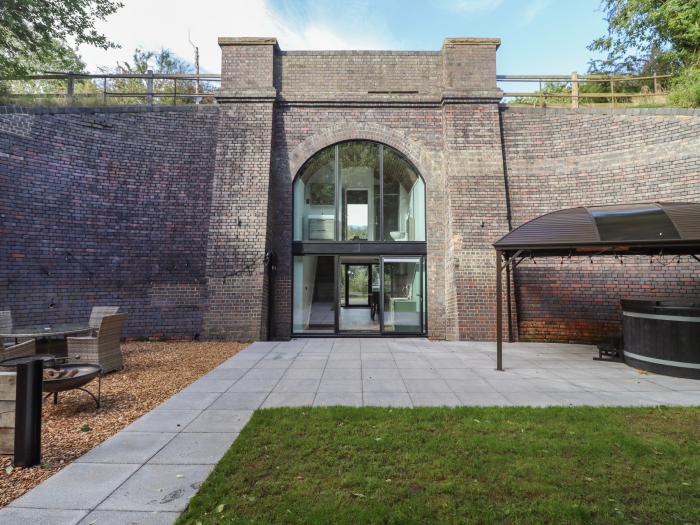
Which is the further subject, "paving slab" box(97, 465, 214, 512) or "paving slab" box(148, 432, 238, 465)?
"paving slab" box(148, 432, 238, 465)

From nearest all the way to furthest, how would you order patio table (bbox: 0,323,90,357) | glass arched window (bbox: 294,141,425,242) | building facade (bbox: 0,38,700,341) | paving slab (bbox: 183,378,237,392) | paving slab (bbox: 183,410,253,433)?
paving slab (bbox: 183,410,253,433), paving slab (bbox: 183,378,237,392), patio table (bbox: 0,323,90,357), building facade (bbox: 0,38,700,341), glass arched window (bbox: 294,141,425,242)

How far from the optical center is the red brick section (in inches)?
324

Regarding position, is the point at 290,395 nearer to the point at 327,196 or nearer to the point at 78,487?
the point at 78,487

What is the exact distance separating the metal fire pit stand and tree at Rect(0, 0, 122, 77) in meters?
12.3

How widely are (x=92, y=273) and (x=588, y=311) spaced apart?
41.1 feet

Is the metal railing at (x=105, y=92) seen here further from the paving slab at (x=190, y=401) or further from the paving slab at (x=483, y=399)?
the paving slab at (x=483, y=399)

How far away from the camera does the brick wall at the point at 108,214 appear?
8406 mm

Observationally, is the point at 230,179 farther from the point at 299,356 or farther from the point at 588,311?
the point at 588,311

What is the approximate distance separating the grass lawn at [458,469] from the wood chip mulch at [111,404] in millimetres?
1530

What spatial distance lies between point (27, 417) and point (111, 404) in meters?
1.68

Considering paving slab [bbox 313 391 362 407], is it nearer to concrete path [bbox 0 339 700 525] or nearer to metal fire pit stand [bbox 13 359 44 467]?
concrete path [bbox 0 339 700 525]

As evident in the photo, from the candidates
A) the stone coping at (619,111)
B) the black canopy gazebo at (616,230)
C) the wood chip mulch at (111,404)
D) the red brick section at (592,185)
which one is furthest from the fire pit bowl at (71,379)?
the stone coping at (619,111)

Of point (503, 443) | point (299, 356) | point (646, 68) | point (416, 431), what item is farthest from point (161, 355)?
point (646, 68)

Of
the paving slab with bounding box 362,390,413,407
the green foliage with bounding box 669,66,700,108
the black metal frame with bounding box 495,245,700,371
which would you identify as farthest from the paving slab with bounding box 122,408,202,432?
the green foliage with bounding box 669,66,700,108
